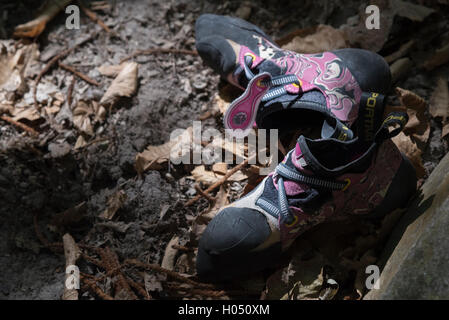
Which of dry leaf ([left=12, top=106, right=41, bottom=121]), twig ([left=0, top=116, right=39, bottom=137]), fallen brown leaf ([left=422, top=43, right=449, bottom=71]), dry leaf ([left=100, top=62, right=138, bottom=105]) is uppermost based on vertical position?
fallen brown leaf ([left=422, top=43, right=449, bottom=71])

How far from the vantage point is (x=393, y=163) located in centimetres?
125

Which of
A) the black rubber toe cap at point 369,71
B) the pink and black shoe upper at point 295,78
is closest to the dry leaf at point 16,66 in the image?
the pink and black shoe upper at point 295,78

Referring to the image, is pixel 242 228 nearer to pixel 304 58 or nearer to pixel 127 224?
pixel 127 224

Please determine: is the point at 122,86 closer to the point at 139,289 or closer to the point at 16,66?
the point at 16,66

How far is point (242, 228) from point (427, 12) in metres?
1.05

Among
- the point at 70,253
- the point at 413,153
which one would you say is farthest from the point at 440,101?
the point at 70,253

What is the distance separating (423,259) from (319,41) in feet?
3.05

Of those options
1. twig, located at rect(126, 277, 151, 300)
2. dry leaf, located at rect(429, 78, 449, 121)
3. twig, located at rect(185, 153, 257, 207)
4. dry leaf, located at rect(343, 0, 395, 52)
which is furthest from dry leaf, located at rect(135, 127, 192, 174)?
dry leaf, located at rect(429, 78, 449, 121)

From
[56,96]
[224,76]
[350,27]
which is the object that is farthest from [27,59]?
[350,27]

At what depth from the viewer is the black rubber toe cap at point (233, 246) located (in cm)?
124

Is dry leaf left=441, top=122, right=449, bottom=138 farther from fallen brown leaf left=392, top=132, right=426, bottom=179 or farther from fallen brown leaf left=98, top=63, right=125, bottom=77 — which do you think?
fallen brown leaf left=98, top=63, right=125, bottom=77

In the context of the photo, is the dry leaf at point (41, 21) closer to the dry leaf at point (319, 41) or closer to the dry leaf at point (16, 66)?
the dry leaf at point (16, 66)

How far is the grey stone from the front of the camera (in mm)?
963

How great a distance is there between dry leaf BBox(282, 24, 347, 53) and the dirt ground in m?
0.10
